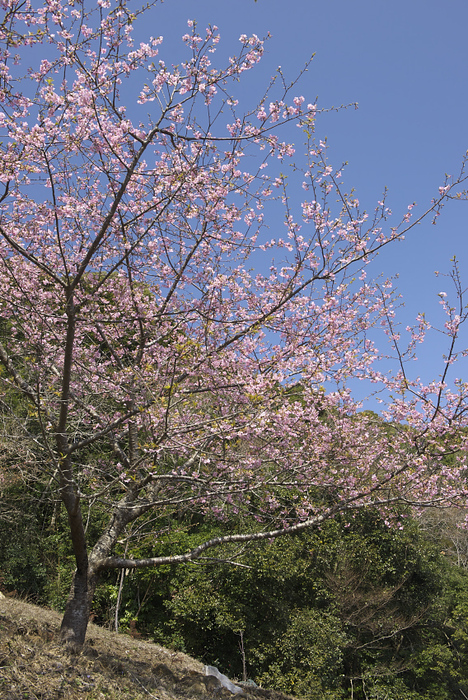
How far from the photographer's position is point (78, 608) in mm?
5531

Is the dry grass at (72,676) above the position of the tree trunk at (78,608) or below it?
below

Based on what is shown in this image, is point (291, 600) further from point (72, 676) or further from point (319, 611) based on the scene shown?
point (72, 676)

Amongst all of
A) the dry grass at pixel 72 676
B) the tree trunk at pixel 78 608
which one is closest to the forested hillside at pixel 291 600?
the dry grass at pixel 72 676

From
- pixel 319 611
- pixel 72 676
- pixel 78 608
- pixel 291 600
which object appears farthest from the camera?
pixel 291 600

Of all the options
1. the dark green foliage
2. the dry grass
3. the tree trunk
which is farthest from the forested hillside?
the tree trunk

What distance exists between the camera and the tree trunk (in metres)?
5.44

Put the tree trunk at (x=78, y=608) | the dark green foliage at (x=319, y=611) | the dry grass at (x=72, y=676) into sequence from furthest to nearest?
1. the dark green foliage at (x=319, y=611)
2. the tree trunk at (x=78, y=608)
3. the dry grass at (x=72, y=676)

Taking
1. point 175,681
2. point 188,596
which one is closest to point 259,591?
point 188,596

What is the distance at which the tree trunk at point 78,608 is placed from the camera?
5.44m

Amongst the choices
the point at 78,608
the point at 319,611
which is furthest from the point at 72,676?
the point at 319,611

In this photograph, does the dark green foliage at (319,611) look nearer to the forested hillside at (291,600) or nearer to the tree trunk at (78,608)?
the forested hillside at (291,600)

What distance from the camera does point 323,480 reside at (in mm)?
6344

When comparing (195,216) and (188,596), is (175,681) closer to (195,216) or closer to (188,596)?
(195,216)

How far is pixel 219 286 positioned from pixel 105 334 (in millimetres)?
1847
